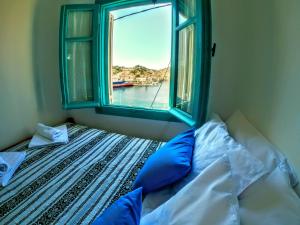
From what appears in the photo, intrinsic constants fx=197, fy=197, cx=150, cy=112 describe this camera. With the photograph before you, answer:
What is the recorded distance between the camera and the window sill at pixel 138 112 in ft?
6.72

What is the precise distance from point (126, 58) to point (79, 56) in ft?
1.77

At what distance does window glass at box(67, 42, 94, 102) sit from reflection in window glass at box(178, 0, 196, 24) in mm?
1079

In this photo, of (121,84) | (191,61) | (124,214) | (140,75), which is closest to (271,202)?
(124,214)

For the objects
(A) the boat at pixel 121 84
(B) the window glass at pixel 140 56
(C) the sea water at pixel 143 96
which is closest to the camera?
(B) the window glass at pixel 140 56

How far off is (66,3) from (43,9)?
0.29m

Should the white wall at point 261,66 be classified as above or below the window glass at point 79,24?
below

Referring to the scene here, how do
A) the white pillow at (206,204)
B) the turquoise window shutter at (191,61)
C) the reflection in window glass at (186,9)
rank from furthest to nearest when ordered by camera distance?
the reflection in window glass at (186,9) < the turquoise window shutter at (191,61) < the white pillow at (206,204)

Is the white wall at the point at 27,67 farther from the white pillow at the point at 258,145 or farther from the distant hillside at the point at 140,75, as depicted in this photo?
the white pillow at the point at 258,145

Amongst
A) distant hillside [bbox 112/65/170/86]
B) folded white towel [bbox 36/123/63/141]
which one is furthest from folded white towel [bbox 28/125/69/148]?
distant hillside [bbox 112/65/170/86]

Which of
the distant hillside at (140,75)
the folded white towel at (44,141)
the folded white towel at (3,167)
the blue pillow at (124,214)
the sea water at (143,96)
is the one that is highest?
the distant hillside at (140,75)

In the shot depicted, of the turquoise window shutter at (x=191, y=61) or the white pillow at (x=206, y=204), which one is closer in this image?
the white pillow at (x=206, y=204)

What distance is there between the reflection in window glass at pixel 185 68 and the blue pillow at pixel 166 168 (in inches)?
26.1

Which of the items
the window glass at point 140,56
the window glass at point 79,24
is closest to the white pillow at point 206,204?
the window glass at point 140,56

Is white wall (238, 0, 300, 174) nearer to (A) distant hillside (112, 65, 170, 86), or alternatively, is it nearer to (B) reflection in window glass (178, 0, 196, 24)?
(B) reflection in window glass (178, 0, 196, 24)
